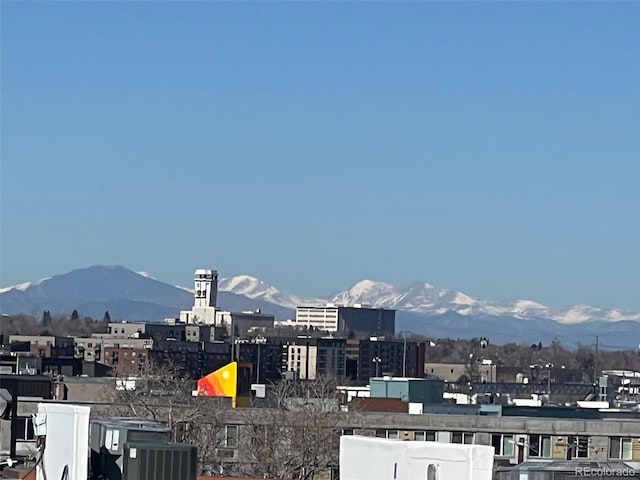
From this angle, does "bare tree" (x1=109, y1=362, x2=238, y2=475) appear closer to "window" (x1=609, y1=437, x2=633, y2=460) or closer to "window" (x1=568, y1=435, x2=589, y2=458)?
"window" (x1=568, y1=435, x2=589, y2=458)

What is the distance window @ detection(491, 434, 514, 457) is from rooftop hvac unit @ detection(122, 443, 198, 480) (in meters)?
43.0

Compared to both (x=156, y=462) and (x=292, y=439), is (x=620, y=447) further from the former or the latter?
(x=156, y=462)

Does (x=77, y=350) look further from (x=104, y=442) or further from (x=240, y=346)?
(x=104, y=442)

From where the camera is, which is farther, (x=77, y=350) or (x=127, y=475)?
(x=77, y=350)

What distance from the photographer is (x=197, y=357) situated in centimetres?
18012

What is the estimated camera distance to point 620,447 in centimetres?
6388

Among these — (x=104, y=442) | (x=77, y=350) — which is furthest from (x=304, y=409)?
(x=77, y=350)

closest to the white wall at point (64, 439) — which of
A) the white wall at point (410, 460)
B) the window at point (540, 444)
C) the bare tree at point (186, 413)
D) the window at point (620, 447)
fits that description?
the white wall at point (410, 460)

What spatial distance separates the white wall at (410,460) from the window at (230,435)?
151ft

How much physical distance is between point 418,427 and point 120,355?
340ft

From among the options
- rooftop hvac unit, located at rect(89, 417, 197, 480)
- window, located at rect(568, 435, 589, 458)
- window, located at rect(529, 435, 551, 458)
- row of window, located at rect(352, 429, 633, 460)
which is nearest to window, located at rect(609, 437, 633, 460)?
row of window, located at rect(352, 429, 633, 460)

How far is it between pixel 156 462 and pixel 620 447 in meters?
45.2

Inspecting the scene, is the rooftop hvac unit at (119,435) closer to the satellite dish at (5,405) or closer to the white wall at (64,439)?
the white wall at (64,439)

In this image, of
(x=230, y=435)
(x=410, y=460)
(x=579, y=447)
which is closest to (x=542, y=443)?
(x=579, y=447)
